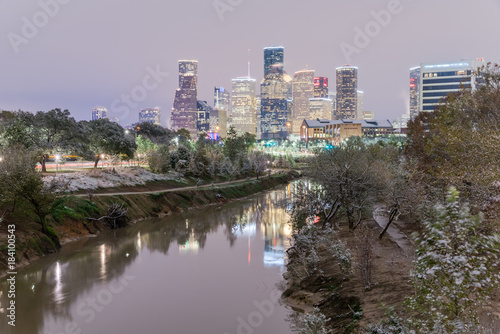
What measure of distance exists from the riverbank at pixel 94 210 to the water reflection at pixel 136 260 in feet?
5.22

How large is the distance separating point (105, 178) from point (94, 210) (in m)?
13.9

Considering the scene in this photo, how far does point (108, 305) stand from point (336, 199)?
18.8 metres

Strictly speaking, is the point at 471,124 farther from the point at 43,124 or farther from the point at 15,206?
the point at 43,124

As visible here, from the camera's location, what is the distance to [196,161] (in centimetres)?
9038

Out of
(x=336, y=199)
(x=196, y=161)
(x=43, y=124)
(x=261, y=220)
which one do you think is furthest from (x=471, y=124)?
(x=196, y=161)

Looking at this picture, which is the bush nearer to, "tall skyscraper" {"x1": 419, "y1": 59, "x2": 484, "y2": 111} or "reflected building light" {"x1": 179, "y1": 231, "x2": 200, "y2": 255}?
"reflected building light" {"x1": 179, "y1": 231, "x2": 200, "y2": 255}

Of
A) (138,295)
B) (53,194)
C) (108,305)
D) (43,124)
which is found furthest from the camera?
(43,124)

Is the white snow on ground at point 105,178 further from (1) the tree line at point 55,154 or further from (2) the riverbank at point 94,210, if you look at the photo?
(1) the tree line at point 55,154

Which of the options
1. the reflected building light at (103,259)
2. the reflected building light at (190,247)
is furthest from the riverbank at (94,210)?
the reflected building light at (190,247)

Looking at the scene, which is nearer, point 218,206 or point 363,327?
point 363,327

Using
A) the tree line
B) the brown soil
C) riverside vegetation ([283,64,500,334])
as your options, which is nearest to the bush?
the tree line

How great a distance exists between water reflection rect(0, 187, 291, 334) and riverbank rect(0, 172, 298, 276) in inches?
62.7

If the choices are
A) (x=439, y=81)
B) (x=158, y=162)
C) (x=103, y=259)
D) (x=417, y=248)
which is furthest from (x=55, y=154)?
(x=439, y=81)

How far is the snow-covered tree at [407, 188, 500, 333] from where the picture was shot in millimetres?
10195
